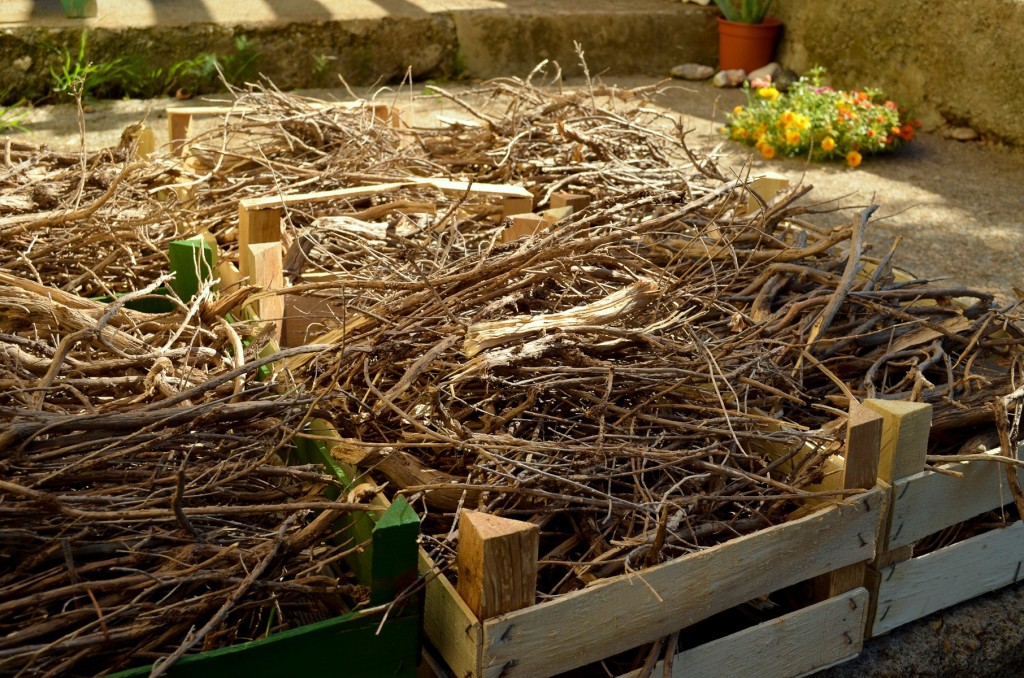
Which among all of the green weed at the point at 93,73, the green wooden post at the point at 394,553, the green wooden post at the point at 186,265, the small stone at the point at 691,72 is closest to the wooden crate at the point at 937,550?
the green wooden post at the point at 394,553

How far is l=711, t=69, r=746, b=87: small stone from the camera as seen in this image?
763 centimetres

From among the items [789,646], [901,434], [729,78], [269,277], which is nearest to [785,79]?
[729,78]

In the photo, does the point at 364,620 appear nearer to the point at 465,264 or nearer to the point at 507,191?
the point at 465,264

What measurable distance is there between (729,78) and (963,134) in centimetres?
176

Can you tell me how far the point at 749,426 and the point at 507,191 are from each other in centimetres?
126

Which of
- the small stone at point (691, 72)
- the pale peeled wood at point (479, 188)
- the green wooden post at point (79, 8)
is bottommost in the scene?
the small stone at point (691, 72)

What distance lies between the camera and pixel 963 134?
21.4 ft

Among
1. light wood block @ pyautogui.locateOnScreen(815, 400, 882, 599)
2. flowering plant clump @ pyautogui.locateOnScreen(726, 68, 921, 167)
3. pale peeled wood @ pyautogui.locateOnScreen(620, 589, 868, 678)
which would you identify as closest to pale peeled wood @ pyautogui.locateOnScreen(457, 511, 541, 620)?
pale peeled wood @ pyautogui.locateOnScreen(620, 589, 868, 678)

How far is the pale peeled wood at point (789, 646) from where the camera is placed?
2.00 m

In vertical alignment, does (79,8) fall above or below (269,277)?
above

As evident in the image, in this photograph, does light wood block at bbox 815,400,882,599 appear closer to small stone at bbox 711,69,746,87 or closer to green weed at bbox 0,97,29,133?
green weed at bbox 0,97,29,133

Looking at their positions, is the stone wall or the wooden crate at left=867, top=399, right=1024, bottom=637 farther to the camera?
the stone wall

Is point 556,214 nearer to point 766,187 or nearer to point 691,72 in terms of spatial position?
point 766,187

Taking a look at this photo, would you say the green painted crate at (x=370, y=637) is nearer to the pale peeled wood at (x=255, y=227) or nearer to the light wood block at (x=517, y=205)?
the pale peeled wood at (x=255, y=227)
